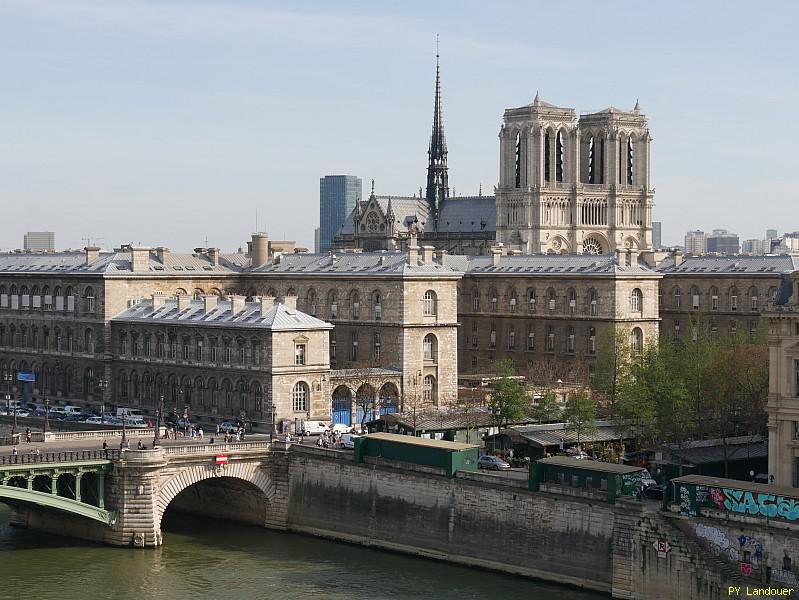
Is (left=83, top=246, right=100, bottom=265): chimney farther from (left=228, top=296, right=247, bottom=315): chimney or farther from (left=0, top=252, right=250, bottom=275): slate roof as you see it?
(left=228, top=296, right=247, bottom=315): chimney

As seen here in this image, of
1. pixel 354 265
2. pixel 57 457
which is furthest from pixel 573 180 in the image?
pixel 57 457

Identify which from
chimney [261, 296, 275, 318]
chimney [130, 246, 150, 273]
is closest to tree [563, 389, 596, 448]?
chimney [261, 296, 275, 318]

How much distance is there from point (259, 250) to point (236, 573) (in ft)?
180

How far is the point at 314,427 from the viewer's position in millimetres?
95625

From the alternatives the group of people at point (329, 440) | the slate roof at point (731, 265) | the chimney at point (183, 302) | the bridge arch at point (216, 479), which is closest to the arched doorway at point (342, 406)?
the group of people at point (329, 440)

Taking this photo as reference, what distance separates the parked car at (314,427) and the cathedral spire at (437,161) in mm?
92676

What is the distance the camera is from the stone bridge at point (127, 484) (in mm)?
76750

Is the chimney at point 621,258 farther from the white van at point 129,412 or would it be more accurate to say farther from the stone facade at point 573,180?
the stone facade at point 573,180

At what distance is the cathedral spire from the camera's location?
191 metres

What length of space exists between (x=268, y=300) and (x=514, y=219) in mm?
81097

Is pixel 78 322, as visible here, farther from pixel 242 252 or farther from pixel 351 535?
pixel 351 535

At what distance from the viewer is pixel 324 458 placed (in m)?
82.1

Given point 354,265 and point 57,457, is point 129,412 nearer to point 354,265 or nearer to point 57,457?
point 354,265

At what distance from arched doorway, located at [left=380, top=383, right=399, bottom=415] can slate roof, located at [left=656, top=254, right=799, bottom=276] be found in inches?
1372
